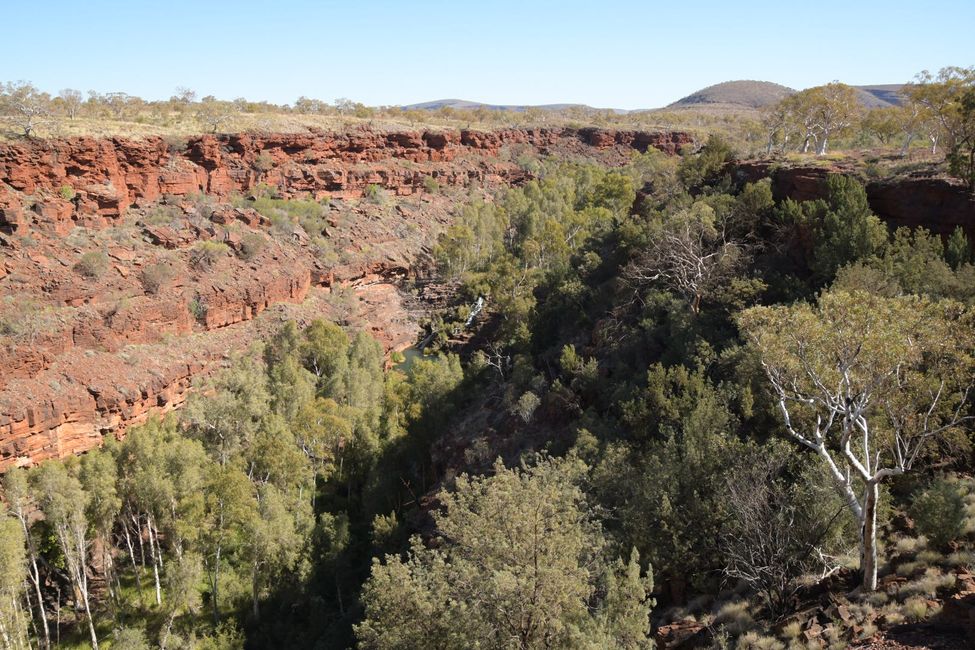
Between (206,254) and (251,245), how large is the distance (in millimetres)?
4526

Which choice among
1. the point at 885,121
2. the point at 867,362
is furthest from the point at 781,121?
the point at 867,362

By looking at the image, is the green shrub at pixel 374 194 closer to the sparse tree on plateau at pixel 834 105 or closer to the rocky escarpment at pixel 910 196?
the sparse tree on plateau at pixel 834 105

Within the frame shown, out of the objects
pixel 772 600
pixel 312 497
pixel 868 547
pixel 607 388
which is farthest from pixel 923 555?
pixel 312 497

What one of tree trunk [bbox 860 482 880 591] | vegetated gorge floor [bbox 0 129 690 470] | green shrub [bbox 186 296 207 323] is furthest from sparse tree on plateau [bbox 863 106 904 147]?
green shrub [bbox 186 296 207 323]

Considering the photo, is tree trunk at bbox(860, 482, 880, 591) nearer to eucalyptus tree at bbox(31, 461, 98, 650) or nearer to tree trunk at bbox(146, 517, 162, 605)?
eucalyptus tree at bbox(31, 461, 98, 650)

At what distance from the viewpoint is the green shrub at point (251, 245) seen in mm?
51688

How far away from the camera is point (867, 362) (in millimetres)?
12453

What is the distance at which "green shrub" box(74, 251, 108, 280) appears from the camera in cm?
4019

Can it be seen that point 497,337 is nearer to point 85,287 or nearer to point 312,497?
point 312,497

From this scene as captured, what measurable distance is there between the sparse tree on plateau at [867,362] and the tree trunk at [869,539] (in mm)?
19

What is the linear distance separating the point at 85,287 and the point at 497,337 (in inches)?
1053

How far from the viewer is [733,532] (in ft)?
52.3

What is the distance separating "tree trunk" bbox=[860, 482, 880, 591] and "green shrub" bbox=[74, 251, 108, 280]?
43.6m

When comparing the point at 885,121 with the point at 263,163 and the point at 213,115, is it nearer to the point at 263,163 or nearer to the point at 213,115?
the point at 263,163
